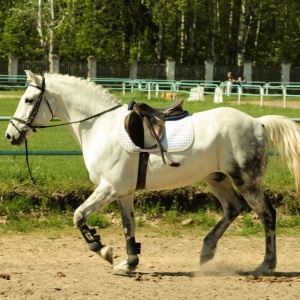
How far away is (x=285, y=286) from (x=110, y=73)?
51364 mm

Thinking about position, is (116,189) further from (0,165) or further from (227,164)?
(0,165)

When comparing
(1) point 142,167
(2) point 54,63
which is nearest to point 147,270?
(1) point 142,167

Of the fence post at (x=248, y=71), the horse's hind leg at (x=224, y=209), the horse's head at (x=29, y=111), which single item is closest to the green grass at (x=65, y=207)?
the horse's hind leg at (x=224, y=209)

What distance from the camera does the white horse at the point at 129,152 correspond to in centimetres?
1046

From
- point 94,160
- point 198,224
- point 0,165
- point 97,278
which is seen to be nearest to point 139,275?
point 97,278

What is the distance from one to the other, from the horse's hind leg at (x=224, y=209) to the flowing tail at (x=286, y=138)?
0.73 metres

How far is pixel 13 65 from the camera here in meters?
58.2

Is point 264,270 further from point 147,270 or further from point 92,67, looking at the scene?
point 92,67

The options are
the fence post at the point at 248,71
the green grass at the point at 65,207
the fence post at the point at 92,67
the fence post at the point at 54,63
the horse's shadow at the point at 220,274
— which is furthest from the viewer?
the fence post at the point at 248,71

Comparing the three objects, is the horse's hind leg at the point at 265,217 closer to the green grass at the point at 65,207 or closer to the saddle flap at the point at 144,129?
the saddle flap at the point at 144,129

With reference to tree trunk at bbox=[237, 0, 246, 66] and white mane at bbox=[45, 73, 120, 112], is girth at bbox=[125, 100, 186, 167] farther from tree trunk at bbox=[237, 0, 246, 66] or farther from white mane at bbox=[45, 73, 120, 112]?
tree trunk at bbox=[237, 0, 246, 66]

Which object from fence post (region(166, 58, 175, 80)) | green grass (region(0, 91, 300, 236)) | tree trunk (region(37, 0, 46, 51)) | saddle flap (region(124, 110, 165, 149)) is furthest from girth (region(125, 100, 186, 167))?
fence post (region(166, 58, 175, 80))

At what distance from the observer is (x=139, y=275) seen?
10352mm

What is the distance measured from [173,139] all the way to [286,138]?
144 centimetres
